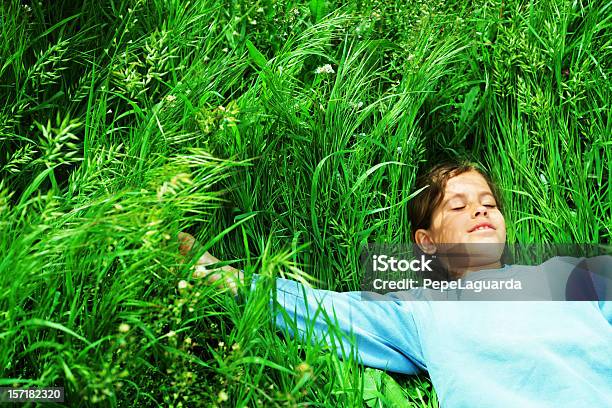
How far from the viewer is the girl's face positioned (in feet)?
8.62

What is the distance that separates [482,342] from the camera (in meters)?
2.42

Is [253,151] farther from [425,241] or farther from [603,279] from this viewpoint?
[603,279]

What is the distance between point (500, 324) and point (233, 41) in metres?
1.40

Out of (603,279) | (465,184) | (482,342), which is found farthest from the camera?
(465,184)

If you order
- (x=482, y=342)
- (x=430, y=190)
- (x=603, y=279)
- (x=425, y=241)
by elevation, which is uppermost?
(x=430, y=190)

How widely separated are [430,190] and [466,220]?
178 millimetres

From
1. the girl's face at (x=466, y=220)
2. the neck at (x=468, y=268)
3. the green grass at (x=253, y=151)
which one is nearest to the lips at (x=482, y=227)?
the girl's face at (x=466, y=220)

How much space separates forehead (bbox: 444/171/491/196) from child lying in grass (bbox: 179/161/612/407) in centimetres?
13

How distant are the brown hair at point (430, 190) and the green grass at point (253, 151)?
0.06 m

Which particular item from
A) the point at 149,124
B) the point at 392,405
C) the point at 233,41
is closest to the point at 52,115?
the point at 149,124

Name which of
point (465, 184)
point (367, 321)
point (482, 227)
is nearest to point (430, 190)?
point (465, 184)

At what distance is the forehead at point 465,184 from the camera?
272cm

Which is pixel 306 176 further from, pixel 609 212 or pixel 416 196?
pixel 609 212

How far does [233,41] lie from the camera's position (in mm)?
2830
